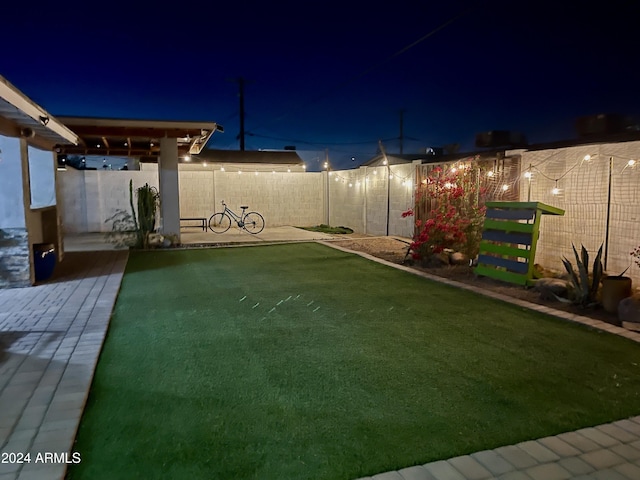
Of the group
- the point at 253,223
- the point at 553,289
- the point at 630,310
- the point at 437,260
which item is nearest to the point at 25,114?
the point at 437,260

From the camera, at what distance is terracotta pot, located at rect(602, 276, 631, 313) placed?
4477mm

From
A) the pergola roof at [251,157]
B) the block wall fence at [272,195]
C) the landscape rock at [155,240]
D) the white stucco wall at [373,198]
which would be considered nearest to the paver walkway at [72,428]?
the landscape rock at [155,240]

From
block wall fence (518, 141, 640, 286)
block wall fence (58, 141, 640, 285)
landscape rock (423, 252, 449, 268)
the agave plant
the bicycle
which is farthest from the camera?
the bicycle

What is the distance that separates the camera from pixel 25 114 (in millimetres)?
5160

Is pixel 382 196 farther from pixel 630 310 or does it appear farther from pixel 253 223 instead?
pixel 630 310

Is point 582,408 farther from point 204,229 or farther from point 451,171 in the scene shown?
point 204,229

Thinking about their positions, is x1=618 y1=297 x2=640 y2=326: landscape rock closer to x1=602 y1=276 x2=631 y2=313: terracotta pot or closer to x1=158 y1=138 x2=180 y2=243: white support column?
x1=602 y1=276 x2=631 y2=313: terracotta pot

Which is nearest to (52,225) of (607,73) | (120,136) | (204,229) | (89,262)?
(89,262)

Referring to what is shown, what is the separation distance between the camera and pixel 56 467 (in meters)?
2.05

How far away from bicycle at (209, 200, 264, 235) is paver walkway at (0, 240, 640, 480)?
29.3 feet

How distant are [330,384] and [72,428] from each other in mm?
1469

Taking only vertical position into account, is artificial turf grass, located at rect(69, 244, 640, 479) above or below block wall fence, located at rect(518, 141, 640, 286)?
below

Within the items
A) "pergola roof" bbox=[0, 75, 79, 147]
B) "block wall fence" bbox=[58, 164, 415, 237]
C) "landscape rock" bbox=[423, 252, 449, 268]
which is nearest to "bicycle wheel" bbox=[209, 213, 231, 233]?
"block wall fence" bbox=[58, 164, 415, 237]

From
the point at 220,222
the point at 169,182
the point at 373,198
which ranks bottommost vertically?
the point at 220,222
